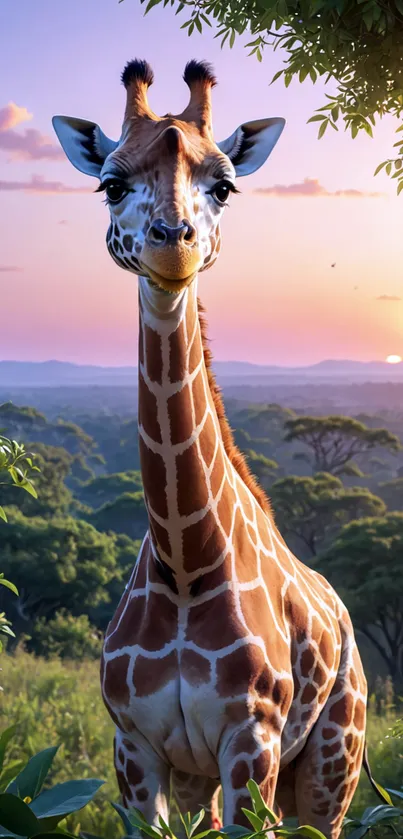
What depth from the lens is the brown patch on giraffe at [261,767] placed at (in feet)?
10.6

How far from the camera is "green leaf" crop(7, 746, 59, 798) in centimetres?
232

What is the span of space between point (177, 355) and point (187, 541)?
26.3 inches

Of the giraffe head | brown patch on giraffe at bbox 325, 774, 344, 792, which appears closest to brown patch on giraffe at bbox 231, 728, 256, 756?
brown patch on giraffe at bbox 325, 774, 344, 792

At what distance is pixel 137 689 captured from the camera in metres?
3.40

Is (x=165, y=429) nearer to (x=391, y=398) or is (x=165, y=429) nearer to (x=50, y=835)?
(x=50, y=835)

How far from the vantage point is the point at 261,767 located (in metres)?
3.26

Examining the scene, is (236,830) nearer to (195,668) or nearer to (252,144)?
(195,668)

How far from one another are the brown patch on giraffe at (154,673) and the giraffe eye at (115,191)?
160 cm

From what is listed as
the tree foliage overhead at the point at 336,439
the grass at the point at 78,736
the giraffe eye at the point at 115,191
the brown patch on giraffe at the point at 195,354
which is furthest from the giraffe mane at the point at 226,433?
the tree foliage overhead at the point at 336,439

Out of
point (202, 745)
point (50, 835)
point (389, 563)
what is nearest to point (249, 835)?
point (50, 835)

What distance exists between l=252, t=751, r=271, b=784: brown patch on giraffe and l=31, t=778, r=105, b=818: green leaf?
46.6 inches

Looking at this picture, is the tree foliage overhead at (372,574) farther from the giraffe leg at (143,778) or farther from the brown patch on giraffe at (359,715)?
the giraffe leg at (143,778)

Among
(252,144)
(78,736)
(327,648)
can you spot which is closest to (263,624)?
(327,648)

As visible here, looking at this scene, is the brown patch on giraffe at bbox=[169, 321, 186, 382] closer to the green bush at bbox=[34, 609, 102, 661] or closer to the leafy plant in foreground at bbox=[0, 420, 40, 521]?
the leafy plant in foreground at bbox=[0, 420, 40, 521]
